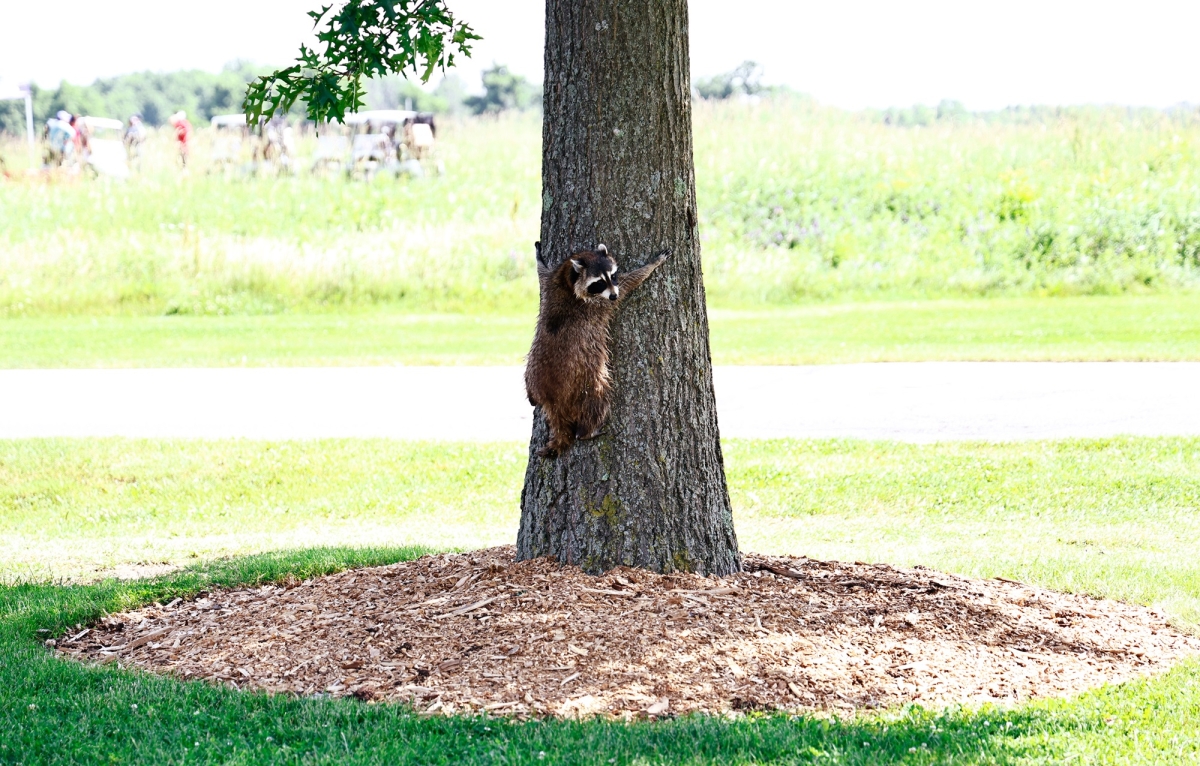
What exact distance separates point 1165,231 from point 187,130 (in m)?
23.8

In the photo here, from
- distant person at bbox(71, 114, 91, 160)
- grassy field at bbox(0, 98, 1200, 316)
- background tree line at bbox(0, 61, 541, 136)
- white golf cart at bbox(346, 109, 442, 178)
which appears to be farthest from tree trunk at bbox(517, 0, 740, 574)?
background tree line at bbox(0, 61, 541, 136)

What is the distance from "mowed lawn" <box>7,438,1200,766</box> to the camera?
3992 mm

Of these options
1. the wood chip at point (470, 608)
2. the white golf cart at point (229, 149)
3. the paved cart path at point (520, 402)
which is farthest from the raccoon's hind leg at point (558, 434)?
the white golf cart at point (229, 149)

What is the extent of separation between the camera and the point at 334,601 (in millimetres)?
5520

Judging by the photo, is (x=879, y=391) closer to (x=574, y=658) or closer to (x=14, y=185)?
(x=574, y=658)

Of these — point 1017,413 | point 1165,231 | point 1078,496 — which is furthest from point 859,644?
point 1165,231

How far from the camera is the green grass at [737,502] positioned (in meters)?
7.45

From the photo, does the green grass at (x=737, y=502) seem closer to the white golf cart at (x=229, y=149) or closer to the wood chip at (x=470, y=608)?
the wood chip at (x=470, y=608)

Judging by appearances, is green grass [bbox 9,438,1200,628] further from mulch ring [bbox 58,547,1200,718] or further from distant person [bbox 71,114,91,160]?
distant person [bbox 71,114,91,160]

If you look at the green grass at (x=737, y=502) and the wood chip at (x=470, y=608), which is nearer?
the wood chip at (x=470, y=608)

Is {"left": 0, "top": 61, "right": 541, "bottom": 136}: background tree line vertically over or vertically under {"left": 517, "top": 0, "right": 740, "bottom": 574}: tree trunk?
over

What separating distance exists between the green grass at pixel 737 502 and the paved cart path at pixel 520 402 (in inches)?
27.1

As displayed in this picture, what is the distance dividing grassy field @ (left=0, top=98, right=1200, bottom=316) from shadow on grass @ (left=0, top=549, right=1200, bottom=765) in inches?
636

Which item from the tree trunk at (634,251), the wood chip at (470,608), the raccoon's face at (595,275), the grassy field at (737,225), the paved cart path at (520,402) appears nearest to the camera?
the raccoon's face at (595,275)
